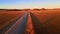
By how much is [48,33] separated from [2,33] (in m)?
1.66

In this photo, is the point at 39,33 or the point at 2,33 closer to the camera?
the point at 2,33

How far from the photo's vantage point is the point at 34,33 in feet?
20.7

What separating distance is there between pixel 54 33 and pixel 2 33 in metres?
1.84

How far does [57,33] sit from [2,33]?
194 cm

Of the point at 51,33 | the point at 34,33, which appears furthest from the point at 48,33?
the point at 34,33

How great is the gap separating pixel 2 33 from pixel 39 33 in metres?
1.37

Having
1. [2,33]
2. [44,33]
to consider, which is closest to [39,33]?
[44,33]

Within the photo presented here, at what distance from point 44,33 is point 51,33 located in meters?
0.27

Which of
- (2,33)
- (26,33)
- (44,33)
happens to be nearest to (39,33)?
(44,33)

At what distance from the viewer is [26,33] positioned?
6.05 metres

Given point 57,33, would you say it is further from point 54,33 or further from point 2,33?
point 2,33

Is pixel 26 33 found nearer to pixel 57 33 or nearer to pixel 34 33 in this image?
pixel 34 33

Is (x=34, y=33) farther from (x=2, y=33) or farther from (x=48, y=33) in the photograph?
(x=2, y=33)

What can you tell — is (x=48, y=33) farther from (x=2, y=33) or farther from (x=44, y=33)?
(x=2, y=33)
